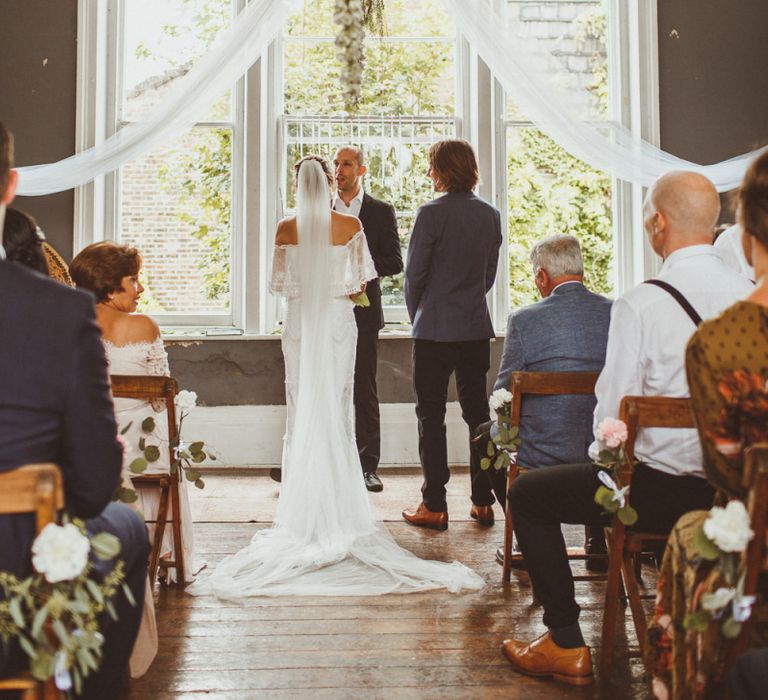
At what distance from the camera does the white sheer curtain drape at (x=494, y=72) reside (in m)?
5.05

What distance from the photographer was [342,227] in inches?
161

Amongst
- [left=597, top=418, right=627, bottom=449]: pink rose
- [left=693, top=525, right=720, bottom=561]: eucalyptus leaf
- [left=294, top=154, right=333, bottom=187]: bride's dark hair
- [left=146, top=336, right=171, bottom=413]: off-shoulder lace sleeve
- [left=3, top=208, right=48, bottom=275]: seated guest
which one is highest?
[left=294, top=154, right=333, bottom=187]: bride's dark hair

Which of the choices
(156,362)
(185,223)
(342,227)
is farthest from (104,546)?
(185,223)

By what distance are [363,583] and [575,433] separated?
0.99 m

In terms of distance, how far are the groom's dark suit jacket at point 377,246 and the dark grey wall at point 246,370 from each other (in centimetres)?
66

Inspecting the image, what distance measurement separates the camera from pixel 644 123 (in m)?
5.76

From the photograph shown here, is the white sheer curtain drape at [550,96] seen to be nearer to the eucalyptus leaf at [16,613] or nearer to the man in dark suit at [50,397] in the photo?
the man in dark suit at [50,397]

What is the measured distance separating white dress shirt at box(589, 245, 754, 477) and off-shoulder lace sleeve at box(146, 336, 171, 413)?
5.53 ft

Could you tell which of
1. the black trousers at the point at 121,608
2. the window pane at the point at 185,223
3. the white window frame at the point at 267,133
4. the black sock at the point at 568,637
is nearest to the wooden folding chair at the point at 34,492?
the black trousers at the point at 121,608

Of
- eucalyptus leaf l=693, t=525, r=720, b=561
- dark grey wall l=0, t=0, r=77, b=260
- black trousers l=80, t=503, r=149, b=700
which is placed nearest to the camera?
eucalyptus leaf l=693, t=525, r=720, b=561

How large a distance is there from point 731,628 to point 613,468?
80cm

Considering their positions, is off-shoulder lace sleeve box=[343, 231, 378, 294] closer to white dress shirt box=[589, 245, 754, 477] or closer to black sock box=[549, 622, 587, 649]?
white dress shirt box=[589, 245, 754, 477]

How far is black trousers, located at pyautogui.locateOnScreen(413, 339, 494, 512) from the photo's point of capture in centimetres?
405

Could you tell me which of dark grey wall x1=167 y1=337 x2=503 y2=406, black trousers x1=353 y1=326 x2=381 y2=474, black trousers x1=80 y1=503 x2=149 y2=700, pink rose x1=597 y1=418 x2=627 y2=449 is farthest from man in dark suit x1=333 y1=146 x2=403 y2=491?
black trousers x1=80 y1=503 x2=149 y2=700
